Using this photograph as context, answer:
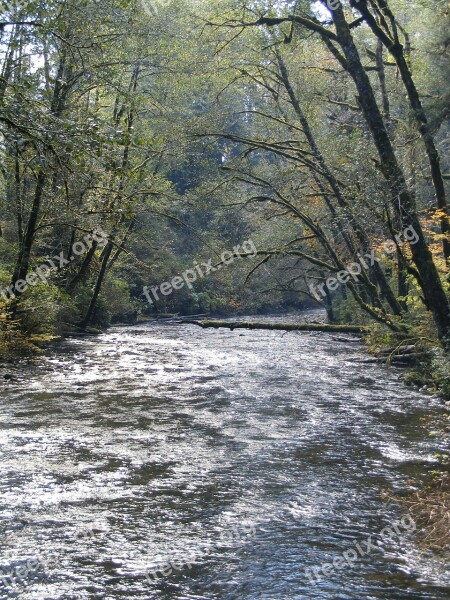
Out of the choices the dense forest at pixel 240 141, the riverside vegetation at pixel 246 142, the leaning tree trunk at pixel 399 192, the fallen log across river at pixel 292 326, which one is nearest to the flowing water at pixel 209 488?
the riverside vegetation at pixel 246 142

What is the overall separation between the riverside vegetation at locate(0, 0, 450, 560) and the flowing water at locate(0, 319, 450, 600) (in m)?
1.11

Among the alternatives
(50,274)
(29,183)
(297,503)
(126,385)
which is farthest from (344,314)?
(297,503)

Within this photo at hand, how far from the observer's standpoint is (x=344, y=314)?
27.0 metres

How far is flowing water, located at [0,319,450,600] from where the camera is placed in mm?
4262

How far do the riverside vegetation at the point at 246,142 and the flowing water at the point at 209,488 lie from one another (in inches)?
43.5

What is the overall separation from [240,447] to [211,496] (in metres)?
1.78

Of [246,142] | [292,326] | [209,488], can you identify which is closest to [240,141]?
[246,142]

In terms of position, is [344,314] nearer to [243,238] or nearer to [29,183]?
[243,238]

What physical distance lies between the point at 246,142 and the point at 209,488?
11.3 m

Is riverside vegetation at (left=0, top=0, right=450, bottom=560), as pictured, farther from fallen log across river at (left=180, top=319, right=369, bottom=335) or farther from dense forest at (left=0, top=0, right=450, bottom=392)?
fallen log across river at (left=180, top=319, right=369, bottom=335)

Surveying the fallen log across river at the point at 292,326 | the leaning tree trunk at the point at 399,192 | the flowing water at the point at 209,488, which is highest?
the leaning tree trunk at the point at 399,192

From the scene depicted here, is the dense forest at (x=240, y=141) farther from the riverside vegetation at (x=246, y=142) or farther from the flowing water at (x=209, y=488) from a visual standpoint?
the flowing water at (x=209, y=488)

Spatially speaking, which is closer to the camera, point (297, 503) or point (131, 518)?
point (131, 518)

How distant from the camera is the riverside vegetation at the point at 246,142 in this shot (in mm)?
10180
